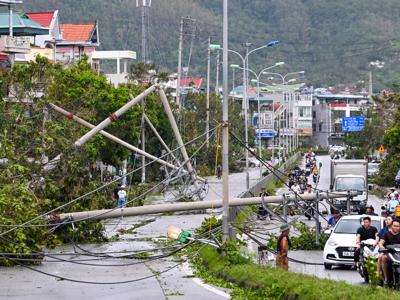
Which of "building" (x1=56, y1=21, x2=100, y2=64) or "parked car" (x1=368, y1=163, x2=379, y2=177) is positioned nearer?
"parked car" (x1=368, y1=163, x2=379, y2=177)

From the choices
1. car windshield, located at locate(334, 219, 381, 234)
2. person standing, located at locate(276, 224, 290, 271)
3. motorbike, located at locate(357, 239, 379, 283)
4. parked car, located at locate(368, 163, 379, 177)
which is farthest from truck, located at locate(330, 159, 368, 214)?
parked car, located at locate(368, 163, 379, 177)

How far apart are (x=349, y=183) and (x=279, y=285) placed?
36.4m

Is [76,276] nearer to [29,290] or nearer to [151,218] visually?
[29,290]

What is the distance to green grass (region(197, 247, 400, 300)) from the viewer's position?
17.6 m

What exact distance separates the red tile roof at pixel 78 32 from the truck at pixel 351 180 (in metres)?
46.8

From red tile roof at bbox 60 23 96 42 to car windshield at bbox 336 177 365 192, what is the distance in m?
49.4

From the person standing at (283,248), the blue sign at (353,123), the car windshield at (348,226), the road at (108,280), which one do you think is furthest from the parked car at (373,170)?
the person standing at (283,248)

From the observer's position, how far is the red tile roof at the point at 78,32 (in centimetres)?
10276

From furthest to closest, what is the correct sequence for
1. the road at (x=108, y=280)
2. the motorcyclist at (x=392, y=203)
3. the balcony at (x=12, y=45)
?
the balcony at (x=12, y=45) → the motorcyclist at (x=392, y=203) → the road at (x=108, y=280)

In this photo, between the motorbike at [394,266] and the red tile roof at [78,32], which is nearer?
the motorbike at [394,266]

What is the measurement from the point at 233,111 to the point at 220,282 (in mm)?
92008

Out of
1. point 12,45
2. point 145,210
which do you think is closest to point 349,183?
point 12,45

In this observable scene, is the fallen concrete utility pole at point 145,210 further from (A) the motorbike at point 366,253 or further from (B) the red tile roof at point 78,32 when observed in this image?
(B) the red tile roof at point 78,32

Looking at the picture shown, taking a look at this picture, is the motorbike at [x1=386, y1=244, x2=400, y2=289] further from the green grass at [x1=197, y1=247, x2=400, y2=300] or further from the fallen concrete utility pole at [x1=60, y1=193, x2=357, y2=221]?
the fallen concrete utility pole at [x1=60, y1=193, x2=357, y2=221]
